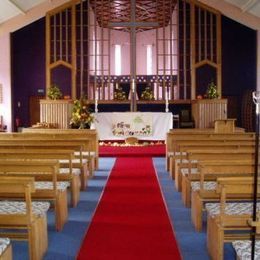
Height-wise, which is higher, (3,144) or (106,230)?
(3,144)

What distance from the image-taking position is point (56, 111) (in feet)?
43.3

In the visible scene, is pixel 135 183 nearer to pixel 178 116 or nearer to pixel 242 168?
pixel 242 168

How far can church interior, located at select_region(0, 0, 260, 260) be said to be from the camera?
468cm

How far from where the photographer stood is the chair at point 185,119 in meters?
13.7

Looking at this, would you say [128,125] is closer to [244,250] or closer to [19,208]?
[19,208]

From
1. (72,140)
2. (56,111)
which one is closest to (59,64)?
(56,111)

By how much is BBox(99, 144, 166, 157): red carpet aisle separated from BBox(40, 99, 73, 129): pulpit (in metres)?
2.92

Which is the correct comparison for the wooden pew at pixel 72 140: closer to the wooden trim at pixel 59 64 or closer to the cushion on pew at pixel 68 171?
the cushion on pew at pixel 68 171

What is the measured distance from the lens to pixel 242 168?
4.15 metres

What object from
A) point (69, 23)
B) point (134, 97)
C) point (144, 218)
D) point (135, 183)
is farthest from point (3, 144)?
point (69, 23)

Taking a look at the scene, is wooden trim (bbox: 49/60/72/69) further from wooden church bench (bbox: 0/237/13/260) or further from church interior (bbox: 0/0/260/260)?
wooden church bench (bbox: 0/237/13/260)

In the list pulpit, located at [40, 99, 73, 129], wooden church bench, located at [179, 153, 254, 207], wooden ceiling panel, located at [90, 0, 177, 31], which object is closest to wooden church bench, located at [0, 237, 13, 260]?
wooden church bench, located at [179, 153, 254, 207]

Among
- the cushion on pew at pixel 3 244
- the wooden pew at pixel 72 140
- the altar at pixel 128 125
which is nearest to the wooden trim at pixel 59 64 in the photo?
the altar at pixel 128 125

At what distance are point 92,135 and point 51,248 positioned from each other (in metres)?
4.35
